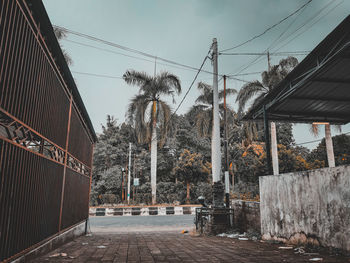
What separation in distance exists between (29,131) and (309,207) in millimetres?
5366

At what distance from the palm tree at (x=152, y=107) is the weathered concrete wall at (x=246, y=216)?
14.8 m

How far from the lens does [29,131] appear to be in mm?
3838

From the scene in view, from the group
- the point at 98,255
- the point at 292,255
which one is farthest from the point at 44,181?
the point at 292,255

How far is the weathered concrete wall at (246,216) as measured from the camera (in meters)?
7.68

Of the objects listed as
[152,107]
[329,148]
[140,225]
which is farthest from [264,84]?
[140,225]

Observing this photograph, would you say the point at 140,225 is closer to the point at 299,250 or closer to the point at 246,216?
the point at 246,216

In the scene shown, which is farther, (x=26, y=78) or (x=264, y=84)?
(x=264, y=84)

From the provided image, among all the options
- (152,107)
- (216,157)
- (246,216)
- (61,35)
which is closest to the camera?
(246,216)

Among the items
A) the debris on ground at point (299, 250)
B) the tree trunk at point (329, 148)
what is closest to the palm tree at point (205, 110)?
the tree trunk at point (329, 148)

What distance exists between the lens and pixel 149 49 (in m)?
13.7

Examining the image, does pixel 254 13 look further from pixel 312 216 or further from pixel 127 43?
pixel 312 216

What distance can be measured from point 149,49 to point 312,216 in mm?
11334

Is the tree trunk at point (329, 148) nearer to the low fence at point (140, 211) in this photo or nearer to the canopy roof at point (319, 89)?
the canopy roof at point (319, 89)

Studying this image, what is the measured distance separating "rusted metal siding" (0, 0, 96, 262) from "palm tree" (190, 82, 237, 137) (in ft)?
61.8
